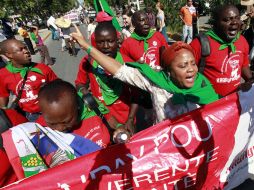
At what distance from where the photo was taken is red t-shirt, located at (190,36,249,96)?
3424mm

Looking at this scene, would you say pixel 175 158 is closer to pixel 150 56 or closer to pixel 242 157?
pixel 242 157

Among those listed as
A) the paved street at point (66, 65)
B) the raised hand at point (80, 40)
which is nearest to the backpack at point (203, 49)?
the raised hand at point (80, 40)

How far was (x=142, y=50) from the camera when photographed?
4.35 meters

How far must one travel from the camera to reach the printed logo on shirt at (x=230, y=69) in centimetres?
344

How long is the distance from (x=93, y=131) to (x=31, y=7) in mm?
41999

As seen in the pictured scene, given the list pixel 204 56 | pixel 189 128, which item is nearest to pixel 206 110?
pixel 189 128

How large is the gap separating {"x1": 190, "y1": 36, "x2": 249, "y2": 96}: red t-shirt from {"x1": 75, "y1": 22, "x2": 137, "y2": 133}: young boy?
794mm

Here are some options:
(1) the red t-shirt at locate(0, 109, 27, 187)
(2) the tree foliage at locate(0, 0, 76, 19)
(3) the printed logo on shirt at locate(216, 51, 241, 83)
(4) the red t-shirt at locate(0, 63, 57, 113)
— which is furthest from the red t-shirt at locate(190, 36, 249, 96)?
(2) the tree foliage at locate(0, 0, 76, 19)

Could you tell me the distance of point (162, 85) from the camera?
2.67 m

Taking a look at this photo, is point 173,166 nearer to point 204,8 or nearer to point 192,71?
point 192,71

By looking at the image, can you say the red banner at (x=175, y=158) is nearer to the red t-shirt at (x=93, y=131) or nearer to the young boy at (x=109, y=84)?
the red t-shirt at (x=93, y=131)

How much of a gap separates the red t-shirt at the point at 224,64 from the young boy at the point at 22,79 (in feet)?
5.88

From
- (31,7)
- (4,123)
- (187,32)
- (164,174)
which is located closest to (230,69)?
(164,174)

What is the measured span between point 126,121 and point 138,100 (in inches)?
9.6
